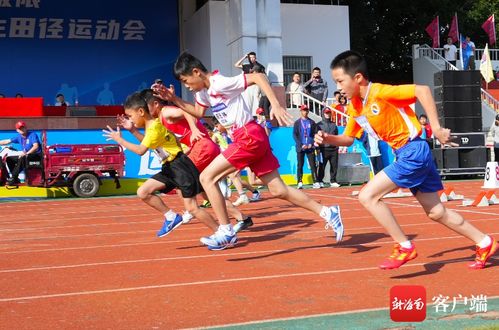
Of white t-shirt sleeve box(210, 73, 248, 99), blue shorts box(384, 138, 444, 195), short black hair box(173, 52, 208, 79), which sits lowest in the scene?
blue shorts box(384, 138, 444, 195)

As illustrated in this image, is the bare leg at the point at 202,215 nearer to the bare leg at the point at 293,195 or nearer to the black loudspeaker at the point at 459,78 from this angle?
the bare leg at the point at 293,195

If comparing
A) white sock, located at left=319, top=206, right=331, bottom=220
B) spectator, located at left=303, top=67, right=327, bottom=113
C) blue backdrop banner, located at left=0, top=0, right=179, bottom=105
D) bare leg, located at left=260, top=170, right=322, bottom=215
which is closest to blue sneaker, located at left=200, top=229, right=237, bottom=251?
bare leg, located at left=260, top=170, right=322, bottom=215

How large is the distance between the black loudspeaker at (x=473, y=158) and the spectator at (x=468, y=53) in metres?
11.7

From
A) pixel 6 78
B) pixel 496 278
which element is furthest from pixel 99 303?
pixel 6 78

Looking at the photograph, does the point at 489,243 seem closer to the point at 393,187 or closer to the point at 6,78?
the point at 393,187

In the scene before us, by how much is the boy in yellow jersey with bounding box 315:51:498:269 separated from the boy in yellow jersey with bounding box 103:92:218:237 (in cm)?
277

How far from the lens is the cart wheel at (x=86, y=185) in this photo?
19.0 meters

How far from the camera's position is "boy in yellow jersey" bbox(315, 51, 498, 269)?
20.5 feet

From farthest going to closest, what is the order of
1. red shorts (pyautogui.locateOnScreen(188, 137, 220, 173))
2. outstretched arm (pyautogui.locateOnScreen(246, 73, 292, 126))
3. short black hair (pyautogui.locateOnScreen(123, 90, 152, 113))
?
red shorts (pyautogui.locateOnScreen(188, 137, 220, 173)), short black hair (pyautogui.locateOnScreen(123, 90, 152, 113)), outstretched arm (pyautogui.locateOnScreen(246, 73, 292, 126))

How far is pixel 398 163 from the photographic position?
6281mm

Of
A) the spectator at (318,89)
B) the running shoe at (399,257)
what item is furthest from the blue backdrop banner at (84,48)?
the running shoe at (399,257)

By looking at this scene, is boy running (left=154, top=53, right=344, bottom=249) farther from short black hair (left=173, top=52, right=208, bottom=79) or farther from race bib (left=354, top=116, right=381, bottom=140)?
race bib (left=354, top=116, right=381, bottom=140)

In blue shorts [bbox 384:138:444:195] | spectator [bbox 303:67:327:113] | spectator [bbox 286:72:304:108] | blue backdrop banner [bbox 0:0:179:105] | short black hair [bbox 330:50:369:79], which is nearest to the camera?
blue shorts [bbox 384:138:444:195]

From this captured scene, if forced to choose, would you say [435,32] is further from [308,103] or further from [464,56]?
[308,103]
